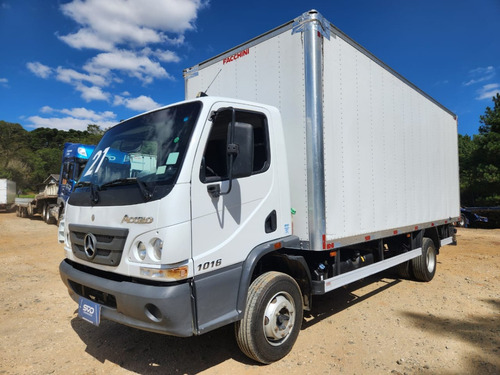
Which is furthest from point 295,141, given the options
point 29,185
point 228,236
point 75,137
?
point 75,137

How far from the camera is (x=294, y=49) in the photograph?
3.67m

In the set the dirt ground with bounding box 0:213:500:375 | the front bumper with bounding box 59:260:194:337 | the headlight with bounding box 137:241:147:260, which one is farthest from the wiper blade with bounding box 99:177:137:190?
the dirt ground with bounding box 0:213:500:375

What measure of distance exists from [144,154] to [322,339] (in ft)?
9.69

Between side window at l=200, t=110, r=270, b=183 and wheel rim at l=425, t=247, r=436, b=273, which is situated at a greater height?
side window at l=200, t=110, r=270, b=183

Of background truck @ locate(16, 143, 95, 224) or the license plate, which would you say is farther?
background truck @ locate(16, 143, 95, 224)

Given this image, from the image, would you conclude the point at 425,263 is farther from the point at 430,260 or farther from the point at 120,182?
the point at 120,182

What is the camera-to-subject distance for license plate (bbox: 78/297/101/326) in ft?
9.52

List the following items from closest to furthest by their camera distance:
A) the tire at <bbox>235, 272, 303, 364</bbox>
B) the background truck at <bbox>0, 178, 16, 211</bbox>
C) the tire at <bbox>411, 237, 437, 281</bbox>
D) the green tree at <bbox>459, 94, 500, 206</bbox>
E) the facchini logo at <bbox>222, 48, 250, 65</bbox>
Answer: the tire at <bbox>235, 272, 303, 364</bbox> < the facchini logo at <bbox>222, 48, 250, 65</bbox> < the tire at <bbox>411, 237, 437, 281</bbox> < the green tree at <bbox>459, 94, 500, 206</bbox> < the background truck at <bbox>0, 178, 16, 211</bbox>

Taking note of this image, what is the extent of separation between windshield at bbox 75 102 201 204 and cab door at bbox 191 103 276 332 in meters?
0.20

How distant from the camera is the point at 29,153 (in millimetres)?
51500

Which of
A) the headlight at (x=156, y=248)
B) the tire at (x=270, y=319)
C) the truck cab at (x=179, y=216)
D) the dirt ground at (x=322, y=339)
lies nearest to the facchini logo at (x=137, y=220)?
the truck cab at (x=179, y=216)

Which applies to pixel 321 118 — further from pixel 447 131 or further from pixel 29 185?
pixel 29 185

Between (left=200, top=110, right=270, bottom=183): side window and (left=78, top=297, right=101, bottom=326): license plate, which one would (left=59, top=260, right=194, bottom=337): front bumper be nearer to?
(left=78, top=297, right=101, bottom=326): license plate

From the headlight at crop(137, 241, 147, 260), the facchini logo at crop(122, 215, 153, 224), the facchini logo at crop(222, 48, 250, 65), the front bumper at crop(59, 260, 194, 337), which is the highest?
the facchini logo at crop(222, 48, 250, 65)
